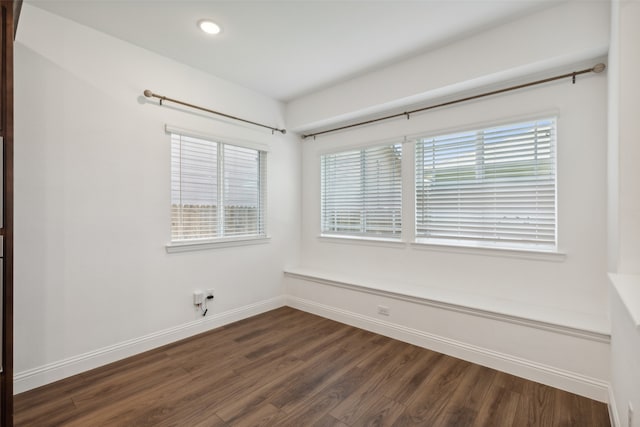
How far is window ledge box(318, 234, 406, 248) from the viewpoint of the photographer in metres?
3.33

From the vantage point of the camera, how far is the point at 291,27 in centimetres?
237

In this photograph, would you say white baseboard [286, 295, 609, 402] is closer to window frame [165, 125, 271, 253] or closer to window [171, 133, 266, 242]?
window frame [165, 125, 271, 253]

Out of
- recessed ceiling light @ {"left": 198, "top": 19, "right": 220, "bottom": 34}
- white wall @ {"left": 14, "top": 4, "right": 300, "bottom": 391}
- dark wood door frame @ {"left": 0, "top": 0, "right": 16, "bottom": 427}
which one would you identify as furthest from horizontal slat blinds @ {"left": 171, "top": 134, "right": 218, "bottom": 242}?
dark wood door frame @ {"left": 0, "top": 0, "right": 16, "bottom": 427}

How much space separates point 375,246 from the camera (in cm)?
350

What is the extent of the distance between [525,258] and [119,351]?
3487 millimetres

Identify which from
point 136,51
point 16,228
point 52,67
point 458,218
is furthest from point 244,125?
point 458,218

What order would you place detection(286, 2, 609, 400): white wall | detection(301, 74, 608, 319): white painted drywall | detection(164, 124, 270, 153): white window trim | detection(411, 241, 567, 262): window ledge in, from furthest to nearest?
detection(164, 124, 270, 153): white window trim → detection(411, 241, 567, 262): window ledge → detection(301, 74, 608, 319): white painted drywall → detection(286, 2, 609, 400): white wall

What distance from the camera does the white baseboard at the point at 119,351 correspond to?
2.09 m

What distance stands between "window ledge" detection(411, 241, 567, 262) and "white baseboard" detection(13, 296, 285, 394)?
83.4 inches

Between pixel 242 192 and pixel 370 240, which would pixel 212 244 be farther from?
pixel 370 240

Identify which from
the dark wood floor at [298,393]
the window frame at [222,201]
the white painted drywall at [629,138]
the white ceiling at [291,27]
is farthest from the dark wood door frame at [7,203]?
the white painted drywall at [629,138]

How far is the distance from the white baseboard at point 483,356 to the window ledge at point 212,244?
3.58 ft

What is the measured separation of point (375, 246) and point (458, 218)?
0.97 m

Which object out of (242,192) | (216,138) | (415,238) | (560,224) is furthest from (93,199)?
(560,224)
